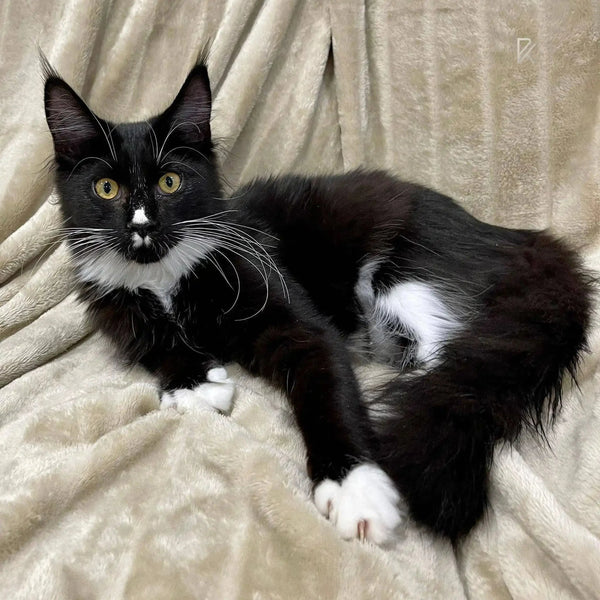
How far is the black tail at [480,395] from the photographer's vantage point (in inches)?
38.1

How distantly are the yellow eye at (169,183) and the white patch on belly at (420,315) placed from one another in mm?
599

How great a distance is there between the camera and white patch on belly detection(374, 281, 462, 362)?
1.45m

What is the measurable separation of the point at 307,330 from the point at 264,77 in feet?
3.16

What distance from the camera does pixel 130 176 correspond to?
53.5 inches

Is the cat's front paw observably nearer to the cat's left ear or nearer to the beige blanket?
the beige blanket

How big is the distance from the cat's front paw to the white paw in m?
0.35

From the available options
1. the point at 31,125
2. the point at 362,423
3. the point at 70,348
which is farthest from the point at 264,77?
the point at 362,423

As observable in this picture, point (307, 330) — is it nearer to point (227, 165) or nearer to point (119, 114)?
point (227, 165)

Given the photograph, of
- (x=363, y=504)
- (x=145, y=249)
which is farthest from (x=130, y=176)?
(x=363, y=504)

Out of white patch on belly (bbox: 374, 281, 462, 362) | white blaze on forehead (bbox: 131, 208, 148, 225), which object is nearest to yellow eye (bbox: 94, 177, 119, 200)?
white blaze on forehead (bbox: 131, 208, 148, 225)

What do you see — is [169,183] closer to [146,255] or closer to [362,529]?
[146,255]

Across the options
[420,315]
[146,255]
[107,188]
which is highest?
[107,188]

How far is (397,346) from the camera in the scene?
1550 millimetres

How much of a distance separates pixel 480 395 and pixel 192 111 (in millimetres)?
953
